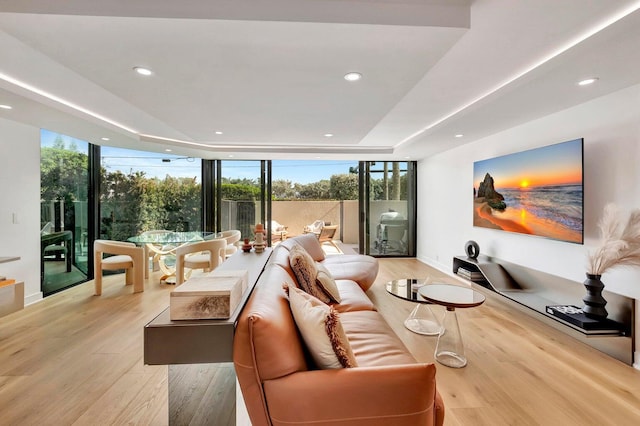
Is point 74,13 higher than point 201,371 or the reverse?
higher

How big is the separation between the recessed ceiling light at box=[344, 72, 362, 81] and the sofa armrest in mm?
1982

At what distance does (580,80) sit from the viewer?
7.30ft

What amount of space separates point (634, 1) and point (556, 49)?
444 mm

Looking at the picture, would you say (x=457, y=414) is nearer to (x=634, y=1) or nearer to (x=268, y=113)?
(x=634, y=1)

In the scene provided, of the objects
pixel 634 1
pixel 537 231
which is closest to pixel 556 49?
pixel 634 1

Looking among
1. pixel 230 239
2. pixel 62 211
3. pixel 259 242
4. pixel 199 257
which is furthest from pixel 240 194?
pixel 259 242

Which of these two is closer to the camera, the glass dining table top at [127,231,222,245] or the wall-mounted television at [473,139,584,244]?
the wall-mounted television at [473,139,584,244]

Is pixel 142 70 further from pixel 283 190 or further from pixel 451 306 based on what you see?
pixel 283 190

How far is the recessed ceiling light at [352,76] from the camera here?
2185mm

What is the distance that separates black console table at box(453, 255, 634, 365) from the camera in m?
2.35

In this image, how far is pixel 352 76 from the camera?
87.5 inches

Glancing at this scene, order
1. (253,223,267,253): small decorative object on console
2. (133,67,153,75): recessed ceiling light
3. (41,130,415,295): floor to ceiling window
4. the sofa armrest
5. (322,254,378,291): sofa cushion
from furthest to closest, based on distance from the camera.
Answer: (41,130,415,295): floor to ceiling window, (322,254,378,291): sofa cushion, (253,223,267,253): small decorative object on console, (133,67,153,75): recessed ceiling light, the sofa armrest

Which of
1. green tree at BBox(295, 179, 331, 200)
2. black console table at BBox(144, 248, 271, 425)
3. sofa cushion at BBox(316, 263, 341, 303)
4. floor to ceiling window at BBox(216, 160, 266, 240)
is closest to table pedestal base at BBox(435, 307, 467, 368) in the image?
sofa cushion at BBox(316, 263, 341, 303)

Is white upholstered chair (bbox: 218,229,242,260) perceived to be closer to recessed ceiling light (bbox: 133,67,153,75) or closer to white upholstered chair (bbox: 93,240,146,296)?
white upholstered chair (bbox: 93,240,146,296)
